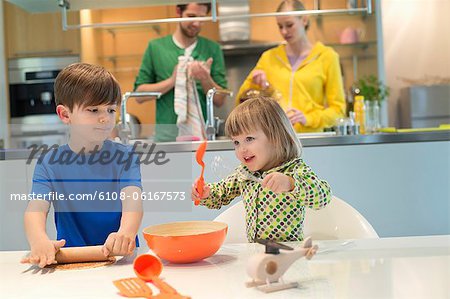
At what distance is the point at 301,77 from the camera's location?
102 inches

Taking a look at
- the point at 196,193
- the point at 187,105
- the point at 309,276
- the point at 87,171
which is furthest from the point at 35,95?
the point at 309,276

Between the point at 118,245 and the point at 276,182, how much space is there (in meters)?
0.31

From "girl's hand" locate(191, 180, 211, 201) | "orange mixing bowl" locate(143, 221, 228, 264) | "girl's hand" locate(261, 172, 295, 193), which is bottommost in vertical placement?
"orange mixing bowl" locate(143, 221, 228, 264)

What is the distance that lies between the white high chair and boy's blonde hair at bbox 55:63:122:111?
1.27ft

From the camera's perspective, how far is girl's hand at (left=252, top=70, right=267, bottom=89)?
2.46 meters

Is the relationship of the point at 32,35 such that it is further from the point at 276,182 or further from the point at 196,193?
the point at 276,182

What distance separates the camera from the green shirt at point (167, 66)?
2695 mm

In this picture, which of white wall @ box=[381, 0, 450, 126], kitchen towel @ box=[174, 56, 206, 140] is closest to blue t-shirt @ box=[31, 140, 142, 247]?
kitchen towel @ box=[174, 56, 206, 140]

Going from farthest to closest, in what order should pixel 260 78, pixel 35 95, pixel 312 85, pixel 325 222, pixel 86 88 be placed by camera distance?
1. pixel 35 95
2. pixel 312 85
3. pixel 260 78
4. pixel 325 222
5. pixel 86 88

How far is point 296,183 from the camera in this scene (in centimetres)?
107

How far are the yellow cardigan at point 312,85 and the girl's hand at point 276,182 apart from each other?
4.98ft

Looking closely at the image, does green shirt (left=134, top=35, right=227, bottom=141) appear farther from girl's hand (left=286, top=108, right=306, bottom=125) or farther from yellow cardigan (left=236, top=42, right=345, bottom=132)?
girl's hand (left=286, top=108, right=306, bottom=125)

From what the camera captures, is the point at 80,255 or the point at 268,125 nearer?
the point at 80,255

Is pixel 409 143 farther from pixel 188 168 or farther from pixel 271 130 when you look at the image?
pixel 271 130
